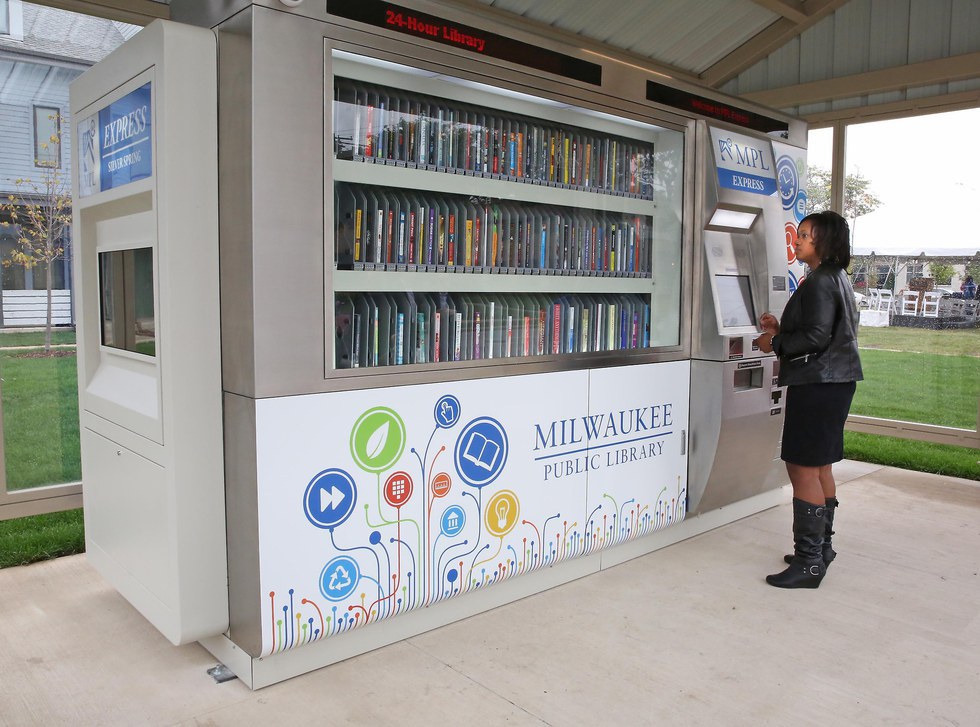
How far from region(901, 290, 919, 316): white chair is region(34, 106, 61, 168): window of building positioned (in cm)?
600

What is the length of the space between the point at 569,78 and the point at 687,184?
95 cm

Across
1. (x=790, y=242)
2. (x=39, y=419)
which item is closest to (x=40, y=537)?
(x=39, y=419)

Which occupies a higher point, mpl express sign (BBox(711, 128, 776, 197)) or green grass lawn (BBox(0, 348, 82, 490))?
mpl express sign (BBox(711, 128, 776, 197))

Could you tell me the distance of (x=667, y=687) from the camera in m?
2.54

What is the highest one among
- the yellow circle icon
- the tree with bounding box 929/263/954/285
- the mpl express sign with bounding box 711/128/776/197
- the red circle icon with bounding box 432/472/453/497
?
the mpl express sign with bounding box 711/128/776/197

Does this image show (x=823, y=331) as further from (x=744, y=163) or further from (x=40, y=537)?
(x=40, y=537)

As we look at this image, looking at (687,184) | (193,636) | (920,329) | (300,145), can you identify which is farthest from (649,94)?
(920,329)

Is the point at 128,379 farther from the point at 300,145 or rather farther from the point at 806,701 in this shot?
the point at 806,701

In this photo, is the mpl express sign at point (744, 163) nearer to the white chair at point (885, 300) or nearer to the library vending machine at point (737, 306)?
the library vending machine at point (737, 306)

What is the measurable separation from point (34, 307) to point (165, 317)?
1734mm

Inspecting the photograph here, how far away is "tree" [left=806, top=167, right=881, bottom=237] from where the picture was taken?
630cm

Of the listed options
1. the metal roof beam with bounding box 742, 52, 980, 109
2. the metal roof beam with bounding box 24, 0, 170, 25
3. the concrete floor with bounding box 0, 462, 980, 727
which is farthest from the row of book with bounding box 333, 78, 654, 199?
the metal roof beam with bounding box 742, 52, 980, 109

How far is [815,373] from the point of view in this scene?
3.32 metres

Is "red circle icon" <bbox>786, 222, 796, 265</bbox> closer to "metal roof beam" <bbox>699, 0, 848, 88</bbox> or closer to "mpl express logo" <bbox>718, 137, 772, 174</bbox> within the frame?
"mpl express logo" <bbox>718, 137, 772, 174</bbox>
